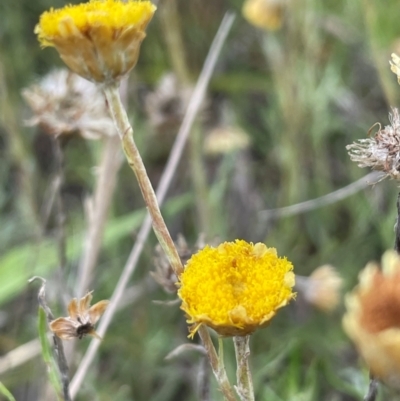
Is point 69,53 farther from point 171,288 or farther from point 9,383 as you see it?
point 9,383

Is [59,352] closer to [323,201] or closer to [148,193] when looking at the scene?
[148,193]

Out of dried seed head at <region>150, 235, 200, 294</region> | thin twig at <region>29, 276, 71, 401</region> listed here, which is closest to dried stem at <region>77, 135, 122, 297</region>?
dried seed head at <region>150, 235, 200, 294</region>

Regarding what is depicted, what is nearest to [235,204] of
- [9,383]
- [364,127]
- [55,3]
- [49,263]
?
[364,127]

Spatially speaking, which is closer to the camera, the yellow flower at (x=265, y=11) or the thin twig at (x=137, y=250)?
the thin twig at (x=137, y=250)

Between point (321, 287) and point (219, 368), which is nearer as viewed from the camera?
point (219, 368)

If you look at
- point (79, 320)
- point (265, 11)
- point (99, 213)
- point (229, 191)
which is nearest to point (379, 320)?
point (79, 320)

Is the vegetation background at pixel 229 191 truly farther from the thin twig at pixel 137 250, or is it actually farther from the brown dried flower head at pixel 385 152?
the brown dried flower head at pixel 385 152

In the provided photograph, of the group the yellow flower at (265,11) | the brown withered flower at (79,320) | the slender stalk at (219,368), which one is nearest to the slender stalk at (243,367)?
the slender stalk at (219,368)
